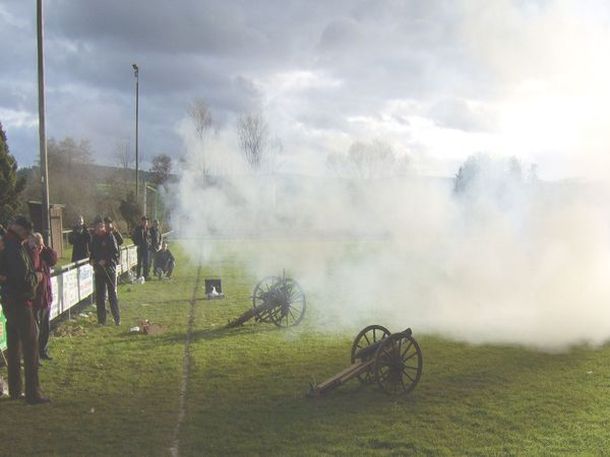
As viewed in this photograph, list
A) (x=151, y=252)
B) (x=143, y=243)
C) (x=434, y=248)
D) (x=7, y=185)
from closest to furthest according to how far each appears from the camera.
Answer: (x=434, y=248), (x=143, y=243), (x=151, y=252), (x=7, y=185)

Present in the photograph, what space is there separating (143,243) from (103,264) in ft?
27.0

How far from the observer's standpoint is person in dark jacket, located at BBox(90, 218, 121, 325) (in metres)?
12.0

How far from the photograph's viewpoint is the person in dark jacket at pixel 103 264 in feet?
39.4

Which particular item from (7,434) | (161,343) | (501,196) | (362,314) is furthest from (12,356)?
(501,196)

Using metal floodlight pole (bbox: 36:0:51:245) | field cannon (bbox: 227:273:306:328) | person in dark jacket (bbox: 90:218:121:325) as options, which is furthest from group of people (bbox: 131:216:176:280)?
field cannon (bbox: 227:273:306:328)

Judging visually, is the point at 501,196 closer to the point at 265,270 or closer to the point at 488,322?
the point at 488,322

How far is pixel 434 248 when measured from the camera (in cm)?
1781

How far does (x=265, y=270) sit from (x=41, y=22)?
10.3m

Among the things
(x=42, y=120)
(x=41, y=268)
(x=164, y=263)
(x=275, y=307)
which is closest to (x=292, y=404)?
(x=41, y=268)

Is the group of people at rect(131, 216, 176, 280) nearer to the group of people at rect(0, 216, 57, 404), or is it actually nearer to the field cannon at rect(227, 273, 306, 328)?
the field cannon at rect(227, 273, 306, 328)

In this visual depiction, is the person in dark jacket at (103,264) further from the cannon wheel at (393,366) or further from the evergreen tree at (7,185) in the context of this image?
the evergreen tree at (7,185)

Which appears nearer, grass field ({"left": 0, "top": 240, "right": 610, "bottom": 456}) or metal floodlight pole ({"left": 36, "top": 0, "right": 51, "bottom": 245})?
grass field ({"left": 0, "top": 240, "right": 610, "bottom": 456})

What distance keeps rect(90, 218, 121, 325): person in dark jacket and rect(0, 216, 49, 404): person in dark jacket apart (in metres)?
5.04

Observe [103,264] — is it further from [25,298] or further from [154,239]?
[154,239]
